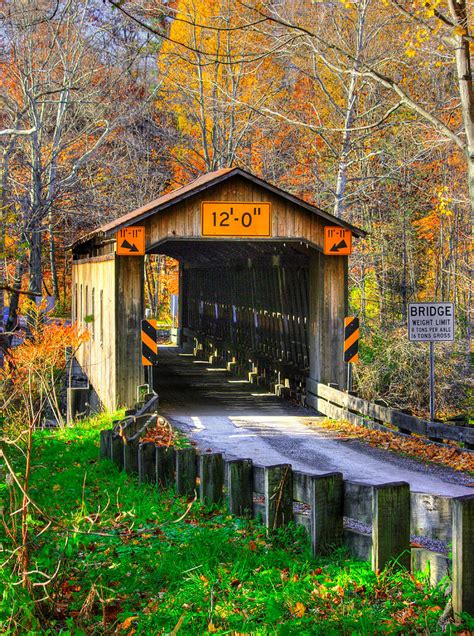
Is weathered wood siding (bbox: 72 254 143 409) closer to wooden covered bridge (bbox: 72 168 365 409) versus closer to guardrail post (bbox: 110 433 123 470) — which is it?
wooden covered bridge (bbox: 72 168 365 409)

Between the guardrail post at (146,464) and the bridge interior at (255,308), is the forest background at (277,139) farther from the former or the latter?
the guardrail post at (146,464)

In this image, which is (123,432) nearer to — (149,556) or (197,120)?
Answer: (149,556)

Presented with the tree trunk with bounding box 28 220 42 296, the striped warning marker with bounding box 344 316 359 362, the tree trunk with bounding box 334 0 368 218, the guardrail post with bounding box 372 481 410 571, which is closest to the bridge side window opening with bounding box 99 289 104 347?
the striped warning marker with bounding box 344 316 359 362

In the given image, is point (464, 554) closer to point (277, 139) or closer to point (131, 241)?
point (131, 241)

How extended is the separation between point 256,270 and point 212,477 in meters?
14.8

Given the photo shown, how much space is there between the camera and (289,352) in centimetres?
1953

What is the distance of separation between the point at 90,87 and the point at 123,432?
2165 centimetres

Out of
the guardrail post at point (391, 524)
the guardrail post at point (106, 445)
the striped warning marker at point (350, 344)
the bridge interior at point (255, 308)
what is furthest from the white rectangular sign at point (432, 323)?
the guardrail post at point (391, 524)

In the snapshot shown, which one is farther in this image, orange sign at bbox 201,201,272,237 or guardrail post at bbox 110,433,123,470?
orange sign at bbox 201,201,272,237

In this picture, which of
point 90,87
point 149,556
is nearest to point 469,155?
point 149,556

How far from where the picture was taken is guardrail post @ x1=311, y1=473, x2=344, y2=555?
579 centimetres

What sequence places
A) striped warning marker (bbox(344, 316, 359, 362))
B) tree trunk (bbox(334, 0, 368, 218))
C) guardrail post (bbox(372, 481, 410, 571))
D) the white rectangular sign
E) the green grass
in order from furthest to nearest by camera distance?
tree trunk (bbox(334, 0, 368, 218)), striped warning marker (bbox(344, 316, 359, 362)), the white rectangular sign, guardrail post (bbox(372, 481, 410, 571)), the green grass

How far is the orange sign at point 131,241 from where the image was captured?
15719mm

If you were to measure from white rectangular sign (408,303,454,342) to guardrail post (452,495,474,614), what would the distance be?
30.2 feet
